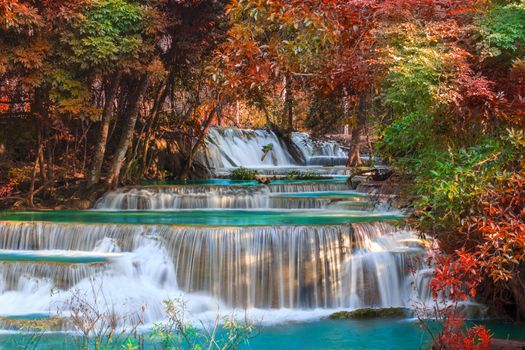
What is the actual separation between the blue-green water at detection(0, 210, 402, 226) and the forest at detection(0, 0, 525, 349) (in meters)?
1.52

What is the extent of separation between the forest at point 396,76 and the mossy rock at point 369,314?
847 mm

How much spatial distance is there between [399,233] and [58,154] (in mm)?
10528

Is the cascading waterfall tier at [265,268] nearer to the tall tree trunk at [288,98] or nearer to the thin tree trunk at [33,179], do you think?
the tall tree trunk at [288,98]

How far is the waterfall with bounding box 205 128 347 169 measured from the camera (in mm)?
24656

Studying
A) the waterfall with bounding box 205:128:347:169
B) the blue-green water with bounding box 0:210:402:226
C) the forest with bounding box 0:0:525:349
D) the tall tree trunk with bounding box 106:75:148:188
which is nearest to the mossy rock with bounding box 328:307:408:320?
the forest with bounding box 0:0:525:349

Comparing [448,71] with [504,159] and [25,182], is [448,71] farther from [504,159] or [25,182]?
[25,182]

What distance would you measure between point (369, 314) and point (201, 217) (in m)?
5.00

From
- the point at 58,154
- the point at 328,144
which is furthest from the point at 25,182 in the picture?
the point at 328,144

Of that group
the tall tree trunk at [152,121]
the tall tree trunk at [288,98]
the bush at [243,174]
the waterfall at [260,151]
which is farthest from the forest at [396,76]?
the waterfall at [260,151]

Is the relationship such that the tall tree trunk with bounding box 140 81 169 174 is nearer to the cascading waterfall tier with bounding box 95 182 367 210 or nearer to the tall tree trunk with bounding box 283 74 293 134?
the cascading waterfall tier with bounding box 95 182 367 210

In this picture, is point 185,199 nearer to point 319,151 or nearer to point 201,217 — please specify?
point 201,217

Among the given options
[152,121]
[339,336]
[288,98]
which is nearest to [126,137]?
[152,121]

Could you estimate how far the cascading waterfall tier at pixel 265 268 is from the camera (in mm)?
9805

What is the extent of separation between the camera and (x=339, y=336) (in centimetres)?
851
